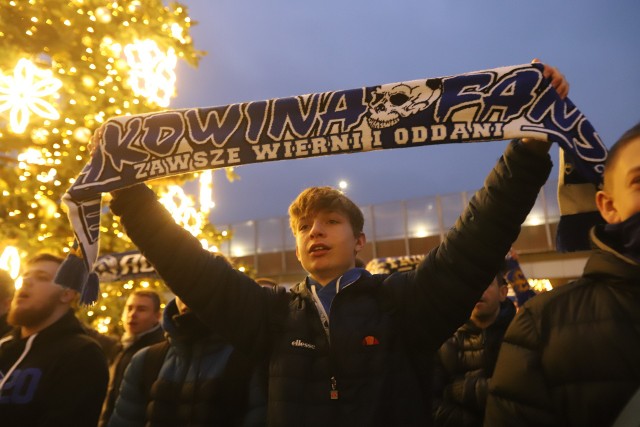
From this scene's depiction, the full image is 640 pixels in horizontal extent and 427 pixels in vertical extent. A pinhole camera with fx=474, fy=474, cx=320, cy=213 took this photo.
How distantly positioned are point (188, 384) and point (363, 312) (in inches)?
58.2

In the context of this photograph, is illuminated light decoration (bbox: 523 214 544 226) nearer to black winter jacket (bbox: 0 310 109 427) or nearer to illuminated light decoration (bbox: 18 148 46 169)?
illuminated light decoration (bbox: 18 148 46 169)

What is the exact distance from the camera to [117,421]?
3.17 m

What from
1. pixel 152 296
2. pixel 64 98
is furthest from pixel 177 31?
pixel 152 296

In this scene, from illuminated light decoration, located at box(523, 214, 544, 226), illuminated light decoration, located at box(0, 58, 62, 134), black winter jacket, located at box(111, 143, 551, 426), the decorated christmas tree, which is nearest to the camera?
black winter jacket, located at box(111, 143, 551, 426)

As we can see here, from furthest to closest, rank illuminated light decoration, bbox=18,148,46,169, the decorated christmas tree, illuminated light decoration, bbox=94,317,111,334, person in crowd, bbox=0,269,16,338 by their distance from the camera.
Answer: illuminated light decoration, bbox=94,317,111,334
illuminated light decoration, bbox=18,148,46,169
the decorated christmas tree
person in crowd, bbox=0,269,16,338

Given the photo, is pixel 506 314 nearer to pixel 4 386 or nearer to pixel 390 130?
pixel 390 130

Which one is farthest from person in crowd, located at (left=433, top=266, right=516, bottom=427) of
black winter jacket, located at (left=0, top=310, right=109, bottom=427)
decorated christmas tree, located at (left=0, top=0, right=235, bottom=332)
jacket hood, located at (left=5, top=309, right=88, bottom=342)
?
decorated christmas tree, located at (left=0, top=0, right=235, bottom=332)

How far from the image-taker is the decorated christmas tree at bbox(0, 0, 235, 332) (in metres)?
6.21

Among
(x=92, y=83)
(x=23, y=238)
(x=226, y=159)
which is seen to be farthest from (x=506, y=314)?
(x=92, y=83)

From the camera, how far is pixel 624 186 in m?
1.59

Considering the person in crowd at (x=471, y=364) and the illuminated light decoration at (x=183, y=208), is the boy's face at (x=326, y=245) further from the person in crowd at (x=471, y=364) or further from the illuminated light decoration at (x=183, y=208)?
the illuminated light decoration at (x=183, y=208)

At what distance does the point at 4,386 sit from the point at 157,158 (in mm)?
1966

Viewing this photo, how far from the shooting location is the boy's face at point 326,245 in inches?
88.9

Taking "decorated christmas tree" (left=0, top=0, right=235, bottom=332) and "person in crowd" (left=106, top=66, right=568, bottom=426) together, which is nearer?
"person in crowd" (left=106, top=66, right=568, bottom=426)
